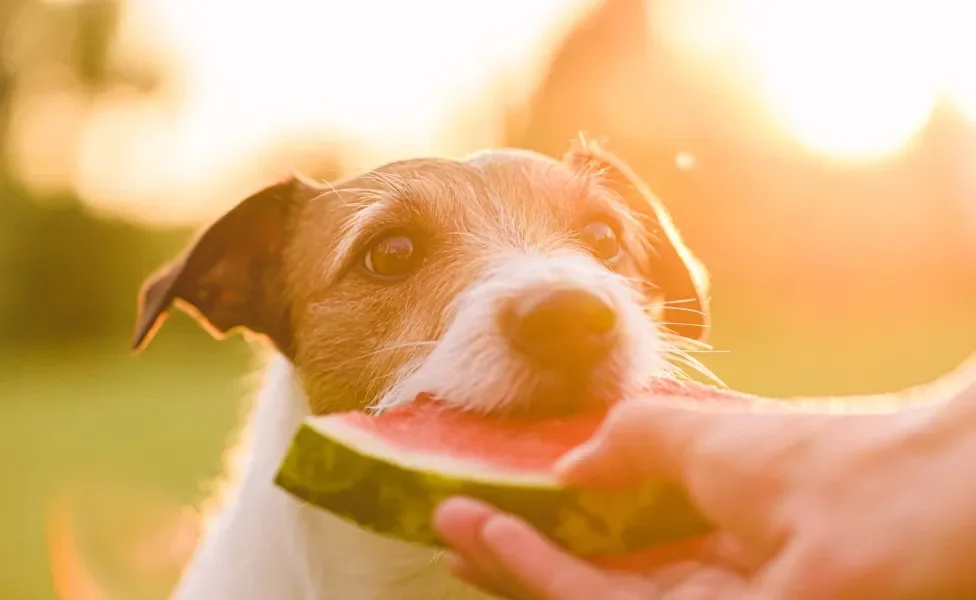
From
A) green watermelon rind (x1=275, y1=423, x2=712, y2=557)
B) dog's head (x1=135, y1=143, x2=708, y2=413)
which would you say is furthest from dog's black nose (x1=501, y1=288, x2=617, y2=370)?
green watermelon rind (x1=275, y1=423, x2=712, y2=557)

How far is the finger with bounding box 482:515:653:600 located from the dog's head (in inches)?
29.7

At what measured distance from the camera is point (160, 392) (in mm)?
22188

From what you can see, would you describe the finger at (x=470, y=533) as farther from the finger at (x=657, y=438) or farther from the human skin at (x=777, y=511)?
the finger at (x=657, y=438)

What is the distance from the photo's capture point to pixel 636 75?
64.5 feet

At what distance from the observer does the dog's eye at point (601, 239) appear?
3823 mm

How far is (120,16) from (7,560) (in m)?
26.3

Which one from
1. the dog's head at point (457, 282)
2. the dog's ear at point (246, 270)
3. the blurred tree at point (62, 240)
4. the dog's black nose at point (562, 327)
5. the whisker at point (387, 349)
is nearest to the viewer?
the dog's black nose at point (562, 327)

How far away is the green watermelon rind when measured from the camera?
1.99 metres

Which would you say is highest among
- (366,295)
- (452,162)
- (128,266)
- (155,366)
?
(452,162)

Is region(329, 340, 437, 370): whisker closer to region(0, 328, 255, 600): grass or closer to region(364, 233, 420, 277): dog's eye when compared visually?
region(364, 233, 420, 277): dog's eye

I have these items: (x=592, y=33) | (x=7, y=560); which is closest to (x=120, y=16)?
(x=592, y=33)

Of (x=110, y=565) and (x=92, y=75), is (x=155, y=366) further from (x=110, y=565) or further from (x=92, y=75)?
(x=110, y=565)

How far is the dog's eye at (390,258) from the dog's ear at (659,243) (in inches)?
40.3

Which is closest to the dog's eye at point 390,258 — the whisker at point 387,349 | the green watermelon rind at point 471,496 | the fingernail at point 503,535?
the whisker at point 387,349
